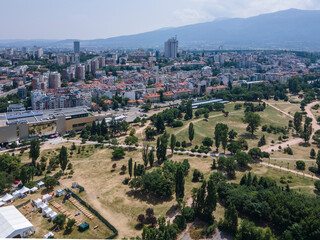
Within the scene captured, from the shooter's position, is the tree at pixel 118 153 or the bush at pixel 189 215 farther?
the tree at pixel 118 153

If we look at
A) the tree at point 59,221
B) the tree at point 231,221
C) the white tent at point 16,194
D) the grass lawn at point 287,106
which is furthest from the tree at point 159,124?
the grass lawn at point 287,106

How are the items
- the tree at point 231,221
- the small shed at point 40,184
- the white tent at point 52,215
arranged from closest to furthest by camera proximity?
the tree at point 231,221, the white tent at point 52,215, the small shed at point 40,184

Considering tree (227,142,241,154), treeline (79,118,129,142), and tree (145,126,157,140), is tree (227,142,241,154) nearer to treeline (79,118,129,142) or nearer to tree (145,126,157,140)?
tree (145,126,157,140)

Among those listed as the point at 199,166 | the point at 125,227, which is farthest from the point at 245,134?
the point at 125,227

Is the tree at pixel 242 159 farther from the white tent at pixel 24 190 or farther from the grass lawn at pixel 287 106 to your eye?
the grass lawn at pixel 287 106

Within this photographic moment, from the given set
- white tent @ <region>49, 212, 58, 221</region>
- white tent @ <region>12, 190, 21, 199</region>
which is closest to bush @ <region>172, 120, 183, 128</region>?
white tent @ <region>12, 190, 21, 199</region>

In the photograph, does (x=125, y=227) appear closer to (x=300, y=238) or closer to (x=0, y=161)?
(x=300, y=238)

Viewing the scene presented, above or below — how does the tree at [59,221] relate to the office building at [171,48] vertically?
below
